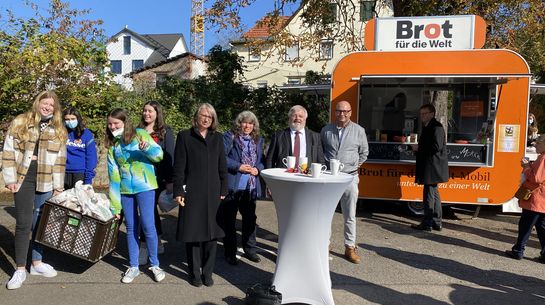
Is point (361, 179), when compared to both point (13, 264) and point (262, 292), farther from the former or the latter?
point (13, 264)

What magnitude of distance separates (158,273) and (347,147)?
7.53 ft

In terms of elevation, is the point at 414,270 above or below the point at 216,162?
below

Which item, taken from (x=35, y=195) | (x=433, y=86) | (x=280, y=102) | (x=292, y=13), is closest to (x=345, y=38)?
(x=292, y=13)

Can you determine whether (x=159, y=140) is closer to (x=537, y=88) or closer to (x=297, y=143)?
(x=297, y=143)

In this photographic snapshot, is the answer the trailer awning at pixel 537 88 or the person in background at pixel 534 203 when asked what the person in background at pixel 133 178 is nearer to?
the person in background at pixel 534 203

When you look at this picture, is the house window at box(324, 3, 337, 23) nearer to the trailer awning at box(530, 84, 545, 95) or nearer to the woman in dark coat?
the trailer awning at box(530, 84, 545, 95)

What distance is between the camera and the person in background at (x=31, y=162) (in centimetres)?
392

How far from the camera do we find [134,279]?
4238 mm

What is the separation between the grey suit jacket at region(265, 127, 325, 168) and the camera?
4.62m

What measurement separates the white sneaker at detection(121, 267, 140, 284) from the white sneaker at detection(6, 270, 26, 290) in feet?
2.78

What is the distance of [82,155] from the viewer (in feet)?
16.1

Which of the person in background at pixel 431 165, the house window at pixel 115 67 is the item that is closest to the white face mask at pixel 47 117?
the person in background at pixel 431 165

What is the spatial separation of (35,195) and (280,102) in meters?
8.35

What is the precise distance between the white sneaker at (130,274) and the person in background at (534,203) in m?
4.13
